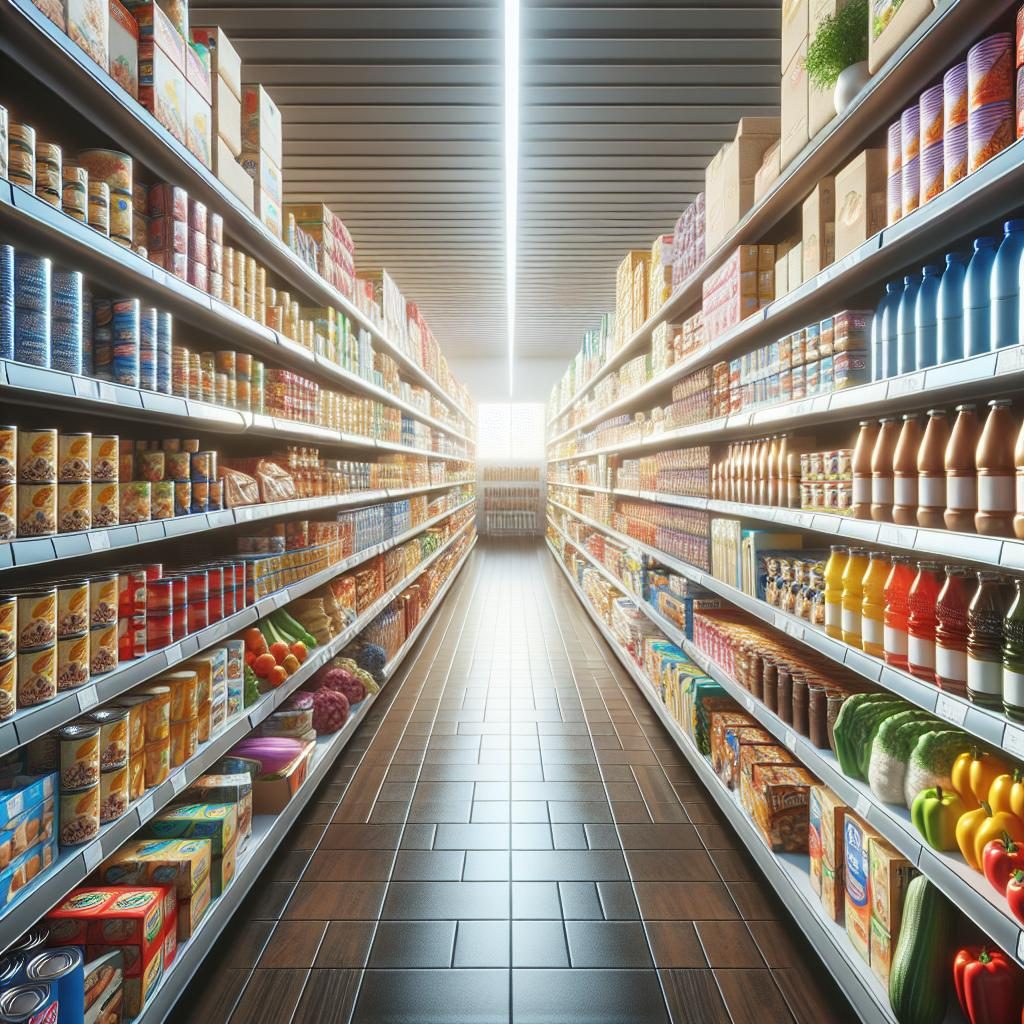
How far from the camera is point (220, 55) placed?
7.47ft

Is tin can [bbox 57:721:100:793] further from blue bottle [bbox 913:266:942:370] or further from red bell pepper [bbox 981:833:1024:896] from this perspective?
blue bottle [bbox 913:266:942:370]

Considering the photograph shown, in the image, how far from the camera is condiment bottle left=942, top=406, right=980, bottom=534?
58.0 inches

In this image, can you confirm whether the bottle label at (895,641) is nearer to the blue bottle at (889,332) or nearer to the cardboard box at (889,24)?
the blue bottle at (889,332)

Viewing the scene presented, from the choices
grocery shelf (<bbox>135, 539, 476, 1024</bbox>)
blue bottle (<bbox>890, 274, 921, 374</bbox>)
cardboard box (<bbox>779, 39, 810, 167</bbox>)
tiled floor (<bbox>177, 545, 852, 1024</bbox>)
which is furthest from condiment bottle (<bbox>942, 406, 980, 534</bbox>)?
grocery shelf (<bbox>135, 539, 476, 1024</bbox>)

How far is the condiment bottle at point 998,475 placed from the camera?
1384 millimetres

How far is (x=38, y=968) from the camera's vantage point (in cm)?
141

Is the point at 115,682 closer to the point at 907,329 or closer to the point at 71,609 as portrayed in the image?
the point at 71,609

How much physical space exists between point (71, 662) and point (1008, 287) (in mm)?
2110

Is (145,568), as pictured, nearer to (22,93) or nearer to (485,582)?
(22,93)

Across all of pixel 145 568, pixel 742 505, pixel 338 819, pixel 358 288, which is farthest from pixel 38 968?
pixel 358 288

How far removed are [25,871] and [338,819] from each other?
1.62 metres

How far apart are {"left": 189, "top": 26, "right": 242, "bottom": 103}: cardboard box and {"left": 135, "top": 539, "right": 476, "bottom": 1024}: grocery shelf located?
2.55m

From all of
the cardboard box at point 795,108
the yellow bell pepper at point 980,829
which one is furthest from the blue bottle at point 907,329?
the yellow bell pepper at point 980,829

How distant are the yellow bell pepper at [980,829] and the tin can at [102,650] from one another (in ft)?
6.43
